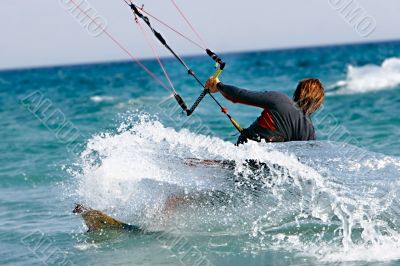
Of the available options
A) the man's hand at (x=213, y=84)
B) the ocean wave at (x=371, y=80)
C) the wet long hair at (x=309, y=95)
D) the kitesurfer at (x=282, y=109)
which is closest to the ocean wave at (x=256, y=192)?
the kitesurfer at (x=282, y=109)

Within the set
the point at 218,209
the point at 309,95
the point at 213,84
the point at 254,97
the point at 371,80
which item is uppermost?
the point at 213,84

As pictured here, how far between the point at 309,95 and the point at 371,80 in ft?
67.4

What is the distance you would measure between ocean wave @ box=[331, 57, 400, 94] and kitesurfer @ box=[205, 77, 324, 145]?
58.0 feet

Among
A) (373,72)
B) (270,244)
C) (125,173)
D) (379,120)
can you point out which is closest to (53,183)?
(125,173)

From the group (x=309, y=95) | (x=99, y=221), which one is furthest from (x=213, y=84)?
(x=99, y=221)

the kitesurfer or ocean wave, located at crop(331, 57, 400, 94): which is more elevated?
the kitesurfer

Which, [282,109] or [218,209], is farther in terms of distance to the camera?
[218,209]

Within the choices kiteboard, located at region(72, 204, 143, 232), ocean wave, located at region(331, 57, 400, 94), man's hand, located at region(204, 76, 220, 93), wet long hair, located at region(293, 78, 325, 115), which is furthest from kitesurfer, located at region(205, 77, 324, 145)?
ocean wave, located at region(331, 57, 400, 94)

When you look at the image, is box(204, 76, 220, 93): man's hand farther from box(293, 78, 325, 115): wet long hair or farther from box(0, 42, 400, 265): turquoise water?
box(293, 78, 325, 115): wet long hair

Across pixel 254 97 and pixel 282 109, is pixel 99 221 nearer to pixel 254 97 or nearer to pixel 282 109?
pixel 254 97

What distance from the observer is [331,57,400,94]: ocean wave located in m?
24.3

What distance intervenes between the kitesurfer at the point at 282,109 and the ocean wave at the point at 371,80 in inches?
697

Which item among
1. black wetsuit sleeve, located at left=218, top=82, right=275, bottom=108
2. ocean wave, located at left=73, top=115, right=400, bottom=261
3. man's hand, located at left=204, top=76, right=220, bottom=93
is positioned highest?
man's hand, located at left=204, top=76, right=220, bottom=93

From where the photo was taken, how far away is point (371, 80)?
85.0 feet
